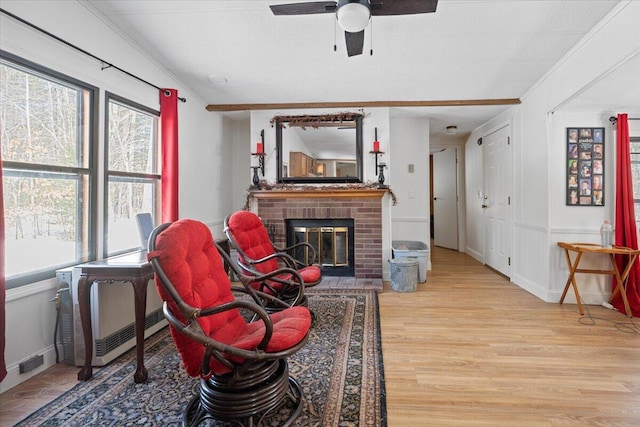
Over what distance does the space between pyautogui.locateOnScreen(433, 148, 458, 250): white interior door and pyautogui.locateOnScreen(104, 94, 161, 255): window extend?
556 cm

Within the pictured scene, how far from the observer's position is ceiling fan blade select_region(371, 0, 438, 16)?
172 centimetres

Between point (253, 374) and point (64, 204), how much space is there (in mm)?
1958

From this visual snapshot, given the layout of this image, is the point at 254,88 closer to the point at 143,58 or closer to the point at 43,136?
the point at 143,58

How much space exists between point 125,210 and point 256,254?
1.30m

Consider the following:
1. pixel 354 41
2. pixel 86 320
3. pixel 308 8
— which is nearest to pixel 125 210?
pixel 86 320

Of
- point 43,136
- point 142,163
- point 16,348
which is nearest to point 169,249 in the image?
point 16,348

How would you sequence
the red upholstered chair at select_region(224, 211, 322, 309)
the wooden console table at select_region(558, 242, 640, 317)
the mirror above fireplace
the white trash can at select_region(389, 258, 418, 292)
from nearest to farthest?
the red upholstered chair at select_region(224, 211, 322, 309) → the wooden console table at select_region(558, 242, 640, 317) → the white trash can at select_region(389, 258, 418, 292) → the mirror above fireplace

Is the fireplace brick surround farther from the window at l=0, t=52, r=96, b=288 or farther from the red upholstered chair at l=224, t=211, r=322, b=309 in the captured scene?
the window at l=0, t=52, r=96, b=288

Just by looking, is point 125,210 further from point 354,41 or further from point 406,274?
point 406,274

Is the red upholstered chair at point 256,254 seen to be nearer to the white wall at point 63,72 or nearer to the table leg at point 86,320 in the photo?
the table leg at point 86,320

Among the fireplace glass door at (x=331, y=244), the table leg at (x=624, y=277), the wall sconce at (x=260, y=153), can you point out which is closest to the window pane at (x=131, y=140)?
the wall sconce at (x=260, y=153)

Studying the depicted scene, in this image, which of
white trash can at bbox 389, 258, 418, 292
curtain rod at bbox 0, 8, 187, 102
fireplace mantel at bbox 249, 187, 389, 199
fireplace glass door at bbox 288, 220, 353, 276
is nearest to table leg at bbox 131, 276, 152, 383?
curtain rod at bbox 0, 8, 187, 102

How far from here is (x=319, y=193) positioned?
4105 millimetres

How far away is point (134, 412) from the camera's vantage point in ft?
5.35
